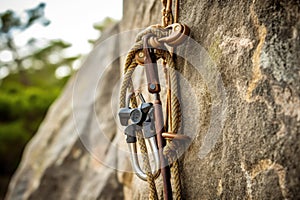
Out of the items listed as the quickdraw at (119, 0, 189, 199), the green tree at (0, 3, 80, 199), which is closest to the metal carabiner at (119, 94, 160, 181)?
the quickdraw at (119, 0, 189, 199)

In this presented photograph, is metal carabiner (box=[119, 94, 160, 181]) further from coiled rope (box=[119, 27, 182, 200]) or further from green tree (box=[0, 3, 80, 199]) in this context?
green tree (box=[0, 3, 80, 199])

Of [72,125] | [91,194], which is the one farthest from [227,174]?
[72,125]

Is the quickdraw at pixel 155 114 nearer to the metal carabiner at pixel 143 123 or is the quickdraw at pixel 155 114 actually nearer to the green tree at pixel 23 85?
the metal carabiner at pixel 143 123

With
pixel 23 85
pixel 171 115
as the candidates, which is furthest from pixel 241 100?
pixel 23 85

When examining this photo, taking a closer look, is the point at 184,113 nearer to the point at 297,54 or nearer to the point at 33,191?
the point at 297,54

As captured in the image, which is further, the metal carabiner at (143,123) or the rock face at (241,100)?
the metal carabiner at (143,123)

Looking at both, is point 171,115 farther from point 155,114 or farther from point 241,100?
point 241,100

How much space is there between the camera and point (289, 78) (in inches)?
31.6

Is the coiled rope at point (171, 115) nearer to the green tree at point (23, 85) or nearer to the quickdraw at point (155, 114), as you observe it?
the quickdraw at point (155, 114)

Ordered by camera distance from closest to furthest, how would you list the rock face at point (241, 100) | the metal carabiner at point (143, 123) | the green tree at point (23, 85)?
the rock face at point (241, 100)
the metal carabiner at point (143, 123)
the green tree at point (23, 85)

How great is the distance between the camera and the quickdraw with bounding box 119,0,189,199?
3.32ft

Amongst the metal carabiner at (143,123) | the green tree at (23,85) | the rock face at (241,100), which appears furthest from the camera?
the green tree at (23,85)

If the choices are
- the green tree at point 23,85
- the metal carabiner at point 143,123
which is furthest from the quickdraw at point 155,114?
the green tree at point 23,85

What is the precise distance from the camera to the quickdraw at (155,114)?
1013mm
